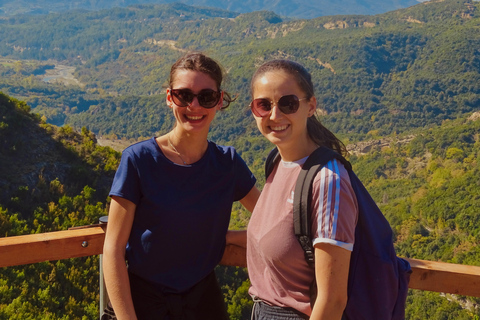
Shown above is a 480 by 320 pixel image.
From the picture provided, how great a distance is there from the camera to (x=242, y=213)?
46281 mm

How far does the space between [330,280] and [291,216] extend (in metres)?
0.26

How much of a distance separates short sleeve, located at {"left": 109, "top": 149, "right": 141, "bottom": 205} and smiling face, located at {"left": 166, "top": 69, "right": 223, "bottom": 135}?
0.94 ft

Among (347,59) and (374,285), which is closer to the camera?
(374,285)

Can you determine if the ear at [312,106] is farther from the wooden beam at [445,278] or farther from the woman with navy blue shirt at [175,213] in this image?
the wooden beam at [445,278]

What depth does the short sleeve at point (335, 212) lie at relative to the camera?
164 centimetres

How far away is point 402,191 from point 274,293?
58699 mm

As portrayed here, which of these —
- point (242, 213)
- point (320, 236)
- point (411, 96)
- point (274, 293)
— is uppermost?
point (320, 236)

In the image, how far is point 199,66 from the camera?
219cm

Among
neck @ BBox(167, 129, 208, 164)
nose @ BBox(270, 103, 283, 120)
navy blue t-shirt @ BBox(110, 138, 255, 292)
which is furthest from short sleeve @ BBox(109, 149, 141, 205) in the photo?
nose @ BBox(270, 103, 283, 120)

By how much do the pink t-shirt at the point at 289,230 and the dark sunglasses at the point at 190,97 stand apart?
0.43 m

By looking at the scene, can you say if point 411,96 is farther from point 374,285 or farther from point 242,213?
point 374,285

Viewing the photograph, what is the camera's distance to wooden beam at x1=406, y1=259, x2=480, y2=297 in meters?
2.21

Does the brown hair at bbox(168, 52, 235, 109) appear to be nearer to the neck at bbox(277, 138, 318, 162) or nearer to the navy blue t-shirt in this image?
the navy blue t-shirt

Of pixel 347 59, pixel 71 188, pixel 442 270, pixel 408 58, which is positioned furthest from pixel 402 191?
pixel 408 58
